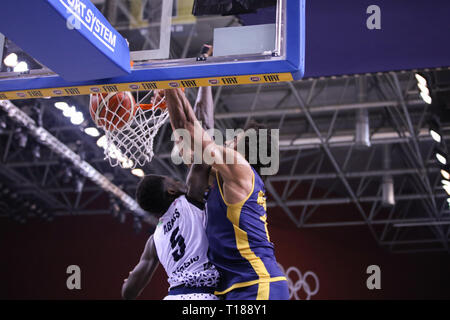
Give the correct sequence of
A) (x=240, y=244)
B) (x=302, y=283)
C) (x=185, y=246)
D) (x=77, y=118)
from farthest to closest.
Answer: (x=302, y=283) < (x=77, y=118) < (x=185, y=246) < (x=240, y=244)

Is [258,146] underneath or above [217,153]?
above

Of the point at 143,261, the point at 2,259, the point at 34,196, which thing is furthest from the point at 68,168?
the point at 143,261

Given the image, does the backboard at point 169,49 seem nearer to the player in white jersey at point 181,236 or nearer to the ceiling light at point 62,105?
the player in white jersey at point 181,236

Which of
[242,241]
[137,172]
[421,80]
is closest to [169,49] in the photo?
[242,241]

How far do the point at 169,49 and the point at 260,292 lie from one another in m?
1.48

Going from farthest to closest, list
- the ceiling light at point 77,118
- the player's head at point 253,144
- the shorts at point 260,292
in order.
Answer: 1. the ceiling light at point 77,118
2. the player's head at point 253,144
3. the shorts at point 260,292

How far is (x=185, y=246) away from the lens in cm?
367

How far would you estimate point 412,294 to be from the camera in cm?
1418

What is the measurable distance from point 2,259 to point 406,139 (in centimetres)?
1050

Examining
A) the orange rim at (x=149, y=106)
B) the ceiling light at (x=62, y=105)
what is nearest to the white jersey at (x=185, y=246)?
the orange rim at (x=149, y=106)

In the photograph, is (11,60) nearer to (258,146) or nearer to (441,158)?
(258,146)

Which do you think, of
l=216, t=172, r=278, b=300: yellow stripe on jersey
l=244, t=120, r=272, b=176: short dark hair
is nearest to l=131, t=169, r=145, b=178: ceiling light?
l=244, t=120, r=272, b=176: short dark hair

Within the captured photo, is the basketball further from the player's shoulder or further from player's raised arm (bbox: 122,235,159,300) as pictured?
player's raised arm (bbox: 122,235,159,300)

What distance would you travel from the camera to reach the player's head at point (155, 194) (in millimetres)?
3953
